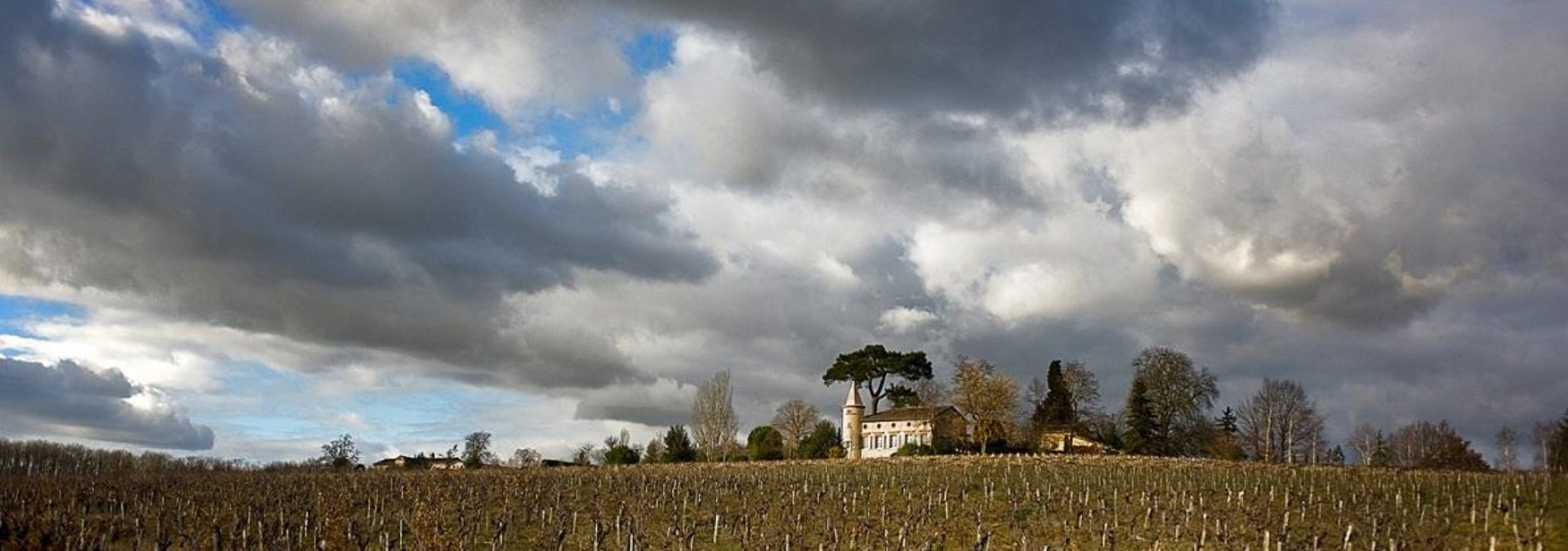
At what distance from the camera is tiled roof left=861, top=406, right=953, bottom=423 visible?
78.4 m

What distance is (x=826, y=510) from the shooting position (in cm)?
3572

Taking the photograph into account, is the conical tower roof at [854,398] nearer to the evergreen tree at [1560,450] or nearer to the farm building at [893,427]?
the farm building at [893,427]

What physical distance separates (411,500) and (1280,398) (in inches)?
2866

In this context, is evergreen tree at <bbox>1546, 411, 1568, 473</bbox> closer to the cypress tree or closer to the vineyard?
the vineyard

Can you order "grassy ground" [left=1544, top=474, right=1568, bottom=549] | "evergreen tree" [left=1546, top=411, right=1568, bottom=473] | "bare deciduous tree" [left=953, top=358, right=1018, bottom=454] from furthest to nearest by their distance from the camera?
"bare deciduous tree" [left=953, top=358, right=1018, bottom=454] → "evergreen tree" [left=1546, top=411, right=1568, bottom=473] → "grassy ground" [left=1544, top=474, right=1568, bottom=549]

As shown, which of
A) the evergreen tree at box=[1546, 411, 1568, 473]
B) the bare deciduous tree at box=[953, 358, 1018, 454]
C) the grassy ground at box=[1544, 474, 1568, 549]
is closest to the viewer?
the grassy ground at box=[1544, 474, 1568, 549]

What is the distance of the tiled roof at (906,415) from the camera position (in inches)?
3085

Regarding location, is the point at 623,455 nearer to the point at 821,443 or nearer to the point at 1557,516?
the point at 821,443

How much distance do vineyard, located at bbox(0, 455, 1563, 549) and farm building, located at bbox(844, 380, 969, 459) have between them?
915 inches

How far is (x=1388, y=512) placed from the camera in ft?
108

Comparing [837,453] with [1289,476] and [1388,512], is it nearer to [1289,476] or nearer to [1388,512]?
→ [1289,476]

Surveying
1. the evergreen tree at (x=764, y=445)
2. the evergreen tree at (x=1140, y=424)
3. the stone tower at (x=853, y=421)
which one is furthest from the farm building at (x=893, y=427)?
the evergreen tree at (x=1140, y=424)

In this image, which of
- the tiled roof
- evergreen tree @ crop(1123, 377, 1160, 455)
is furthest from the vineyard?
the tiled roof

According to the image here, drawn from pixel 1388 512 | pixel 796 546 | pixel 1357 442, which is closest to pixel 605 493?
pixel 796 546
